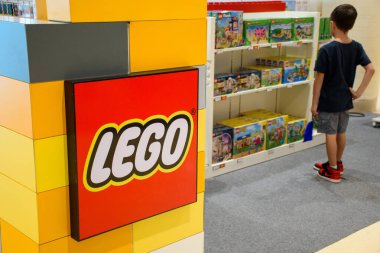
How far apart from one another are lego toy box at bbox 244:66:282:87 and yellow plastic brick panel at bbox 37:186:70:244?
3.44 metres

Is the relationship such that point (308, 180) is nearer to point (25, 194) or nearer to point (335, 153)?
point (335, 153)

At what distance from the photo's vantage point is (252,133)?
4.78 meters

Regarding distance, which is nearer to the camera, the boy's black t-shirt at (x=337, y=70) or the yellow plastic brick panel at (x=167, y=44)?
the yellow plastic brick panel at (x=167, y=44)

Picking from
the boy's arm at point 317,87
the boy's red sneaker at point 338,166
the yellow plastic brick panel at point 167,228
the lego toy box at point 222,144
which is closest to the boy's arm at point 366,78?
the boy's arm at point 317,87

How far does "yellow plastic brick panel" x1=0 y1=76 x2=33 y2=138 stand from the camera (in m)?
1.53

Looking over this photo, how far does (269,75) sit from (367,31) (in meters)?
2.60

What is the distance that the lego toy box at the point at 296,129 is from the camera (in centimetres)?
519

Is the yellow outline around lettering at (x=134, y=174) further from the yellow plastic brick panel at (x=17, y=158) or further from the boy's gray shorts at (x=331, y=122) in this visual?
the boy's gray shorts at (x=331, y=122)

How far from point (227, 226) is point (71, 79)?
2198mm

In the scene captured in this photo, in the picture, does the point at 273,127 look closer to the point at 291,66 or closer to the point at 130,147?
the point at 291,66

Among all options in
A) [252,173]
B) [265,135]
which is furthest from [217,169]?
[265,135]

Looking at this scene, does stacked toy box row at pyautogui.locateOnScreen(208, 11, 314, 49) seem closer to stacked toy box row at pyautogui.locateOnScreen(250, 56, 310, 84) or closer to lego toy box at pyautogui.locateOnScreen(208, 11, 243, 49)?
lego toy box at pyautogui.locateOnScreen(208, 11, 243, 49)

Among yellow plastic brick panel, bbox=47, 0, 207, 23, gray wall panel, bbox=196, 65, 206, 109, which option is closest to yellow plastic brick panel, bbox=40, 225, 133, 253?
gray wall panel, bbox=196, 65, 206, 109

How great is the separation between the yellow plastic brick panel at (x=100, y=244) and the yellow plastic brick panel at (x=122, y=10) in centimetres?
77
